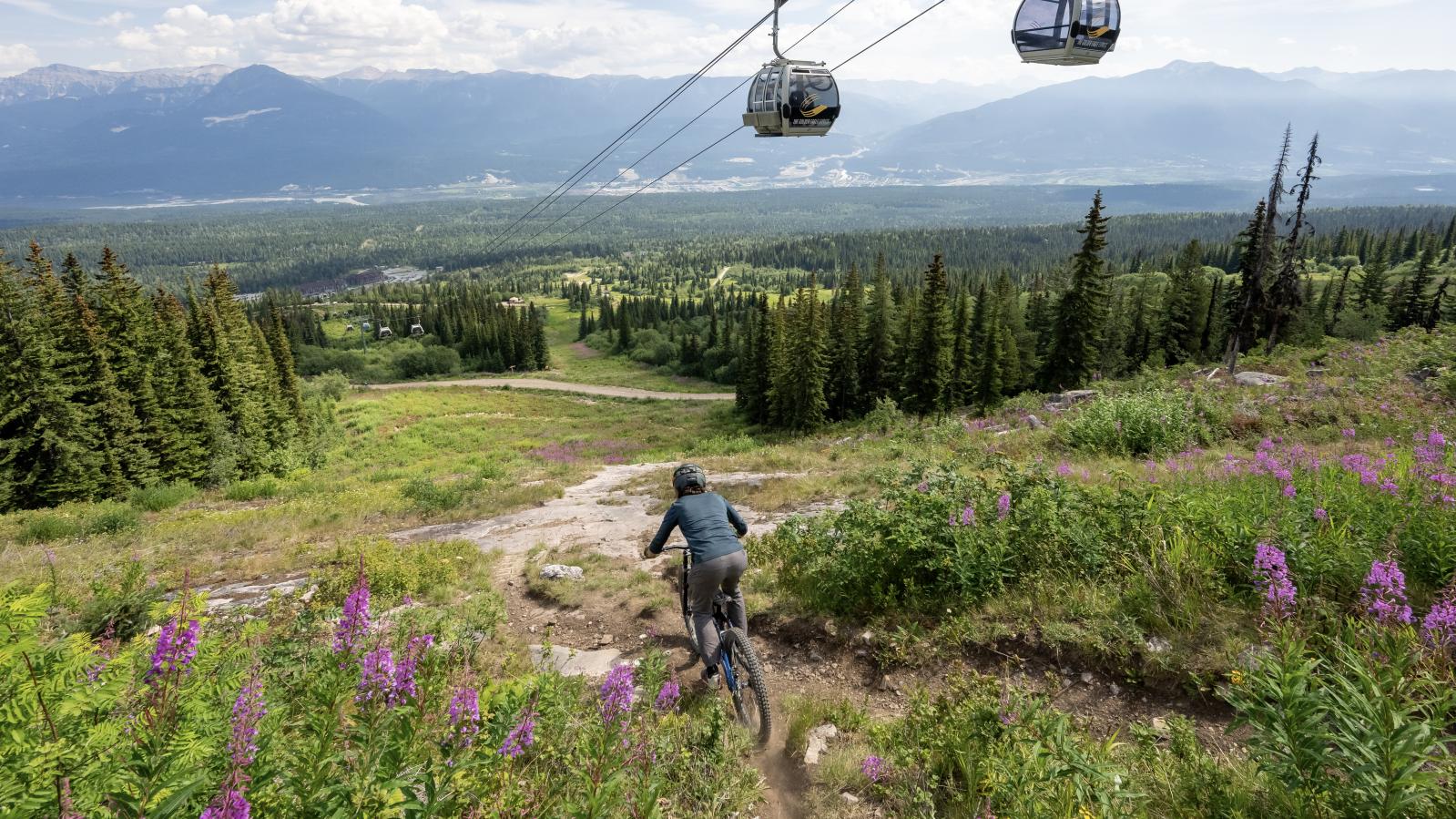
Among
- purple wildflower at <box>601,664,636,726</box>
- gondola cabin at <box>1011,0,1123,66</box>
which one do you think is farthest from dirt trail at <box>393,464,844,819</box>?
gondola cabin at <box>1011,0,1123,66</box>

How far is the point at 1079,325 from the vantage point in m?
41.6

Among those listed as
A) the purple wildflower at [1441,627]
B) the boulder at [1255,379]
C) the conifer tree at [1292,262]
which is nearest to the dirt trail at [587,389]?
the conifer tree at [1292,262]

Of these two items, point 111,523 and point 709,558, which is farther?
point 111,523

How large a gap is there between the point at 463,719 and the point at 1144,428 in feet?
49.3

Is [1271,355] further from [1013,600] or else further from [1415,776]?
[1415,776]

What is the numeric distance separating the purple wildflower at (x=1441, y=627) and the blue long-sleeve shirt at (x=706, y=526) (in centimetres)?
479

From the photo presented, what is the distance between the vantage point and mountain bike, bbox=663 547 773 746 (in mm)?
5527

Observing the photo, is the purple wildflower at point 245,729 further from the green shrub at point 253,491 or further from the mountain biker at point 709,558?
the green shrub at point 253,491

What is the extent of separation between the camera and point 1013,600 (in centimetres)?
649

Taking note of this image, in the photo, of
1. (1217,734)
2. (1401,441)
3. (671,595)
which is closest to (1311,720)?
(1217,734)

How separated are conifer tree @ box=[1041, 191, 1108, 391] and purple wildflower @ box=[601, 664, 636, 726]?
43418 mm

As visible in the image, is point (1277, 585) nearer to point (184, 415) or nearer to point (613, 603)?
point (613, 603)

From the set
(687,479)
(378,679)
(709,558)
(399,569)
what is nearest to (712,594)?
(709,558)

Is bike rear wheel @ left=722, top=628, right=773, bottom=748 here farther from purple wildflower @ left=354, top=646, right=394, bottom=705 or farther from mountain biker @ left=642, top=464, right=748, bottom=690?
purple wildflower @ left=354, top=646, right=394, bottom=705
